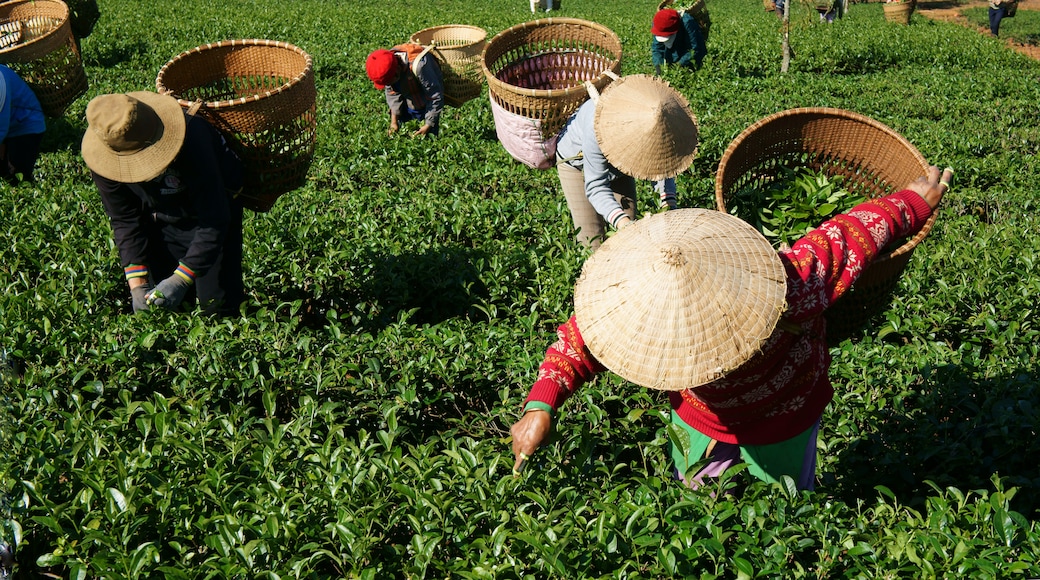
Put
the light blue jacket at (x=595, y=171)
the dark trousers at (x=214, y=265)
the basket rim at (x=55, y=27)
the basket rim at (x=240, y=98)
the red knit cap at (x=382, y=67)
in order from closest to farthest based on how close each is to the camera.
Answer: the basket rim at (x=240, y=98), the light blue jacket at (x=595, y=171), the dark trousers at (x=214, y=265), the basket rim at (x=55, y=27), the red knit cap at (x=382, y=67)

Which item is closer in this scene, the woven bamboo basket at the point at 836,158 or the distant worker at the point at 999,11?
the woven bamboo basket at the point at 836,158

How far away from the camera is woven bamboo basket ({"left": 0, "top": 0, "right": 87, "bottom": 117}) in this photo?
700cm

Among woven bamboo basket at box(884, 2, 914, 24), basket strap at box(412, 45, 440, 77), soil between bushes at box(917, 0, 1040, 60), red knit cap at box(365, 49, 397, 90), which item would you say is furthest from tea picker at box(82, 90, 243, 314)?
soil between bushes at box(917, 0, 1040, 60)

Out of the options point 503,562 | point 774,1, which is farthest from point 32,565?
point 774,1

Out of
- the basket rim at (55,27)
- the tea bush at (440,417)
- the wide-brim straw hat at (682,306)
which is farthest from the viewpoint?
the basket rim at (55,27)

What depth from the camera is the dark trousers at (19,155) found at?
6430mm

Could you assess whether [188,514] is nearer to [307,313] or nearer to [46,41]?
[307,313]

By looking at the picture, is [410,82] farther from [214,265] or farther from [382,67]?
[214,265]

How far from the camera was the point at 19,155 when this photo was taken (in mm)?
6480

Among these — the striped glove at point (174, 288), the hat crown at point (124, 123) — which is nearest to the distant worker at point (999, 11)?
the striped glove at point (174, 288)

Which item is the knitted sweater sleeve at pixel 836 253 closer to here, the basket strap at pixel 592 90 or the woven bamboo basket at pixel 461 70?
the basket strap at pixel 592 90

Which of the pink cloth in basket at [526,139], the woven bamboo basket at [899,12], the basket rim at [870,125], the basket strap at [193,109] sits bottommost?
the woven bamboo basket at [899,12]

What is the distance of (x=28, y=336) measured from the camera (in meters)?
3.54

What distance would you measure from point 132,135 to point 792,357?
270cm
